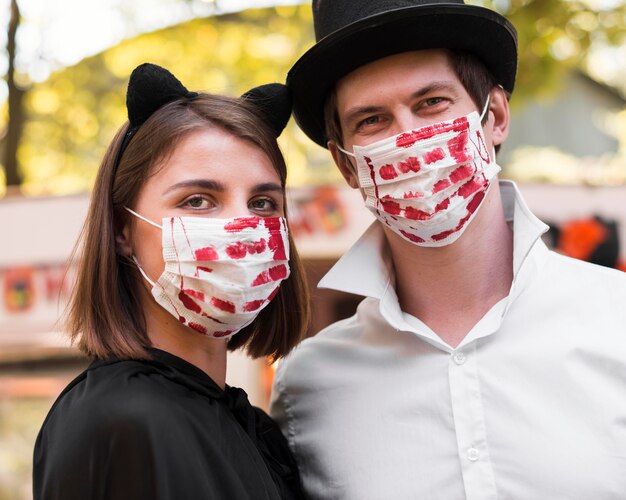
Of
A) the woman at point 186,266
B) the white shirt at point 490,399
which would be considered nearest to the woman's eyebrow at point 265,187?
the woman at point 186,266

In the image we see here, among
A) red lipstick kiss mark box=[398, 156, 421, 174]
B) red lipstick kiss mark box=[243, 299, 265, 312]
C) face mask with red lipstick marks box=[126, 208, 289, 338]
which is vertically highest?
red lipstick kiss mark box=[398, 156, 421, 174]

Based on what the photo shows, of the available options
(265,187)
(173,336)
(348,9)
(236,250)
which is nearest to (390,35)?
(348,9)

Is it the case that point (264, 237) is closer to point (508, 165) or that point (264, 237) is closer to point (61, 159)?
point (61, 159)

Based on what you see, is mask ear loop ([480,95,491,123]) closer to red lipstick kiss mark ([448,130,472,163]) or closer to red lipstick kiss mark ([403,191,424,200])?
red lipstick kiss mark ([448,130,472,163])

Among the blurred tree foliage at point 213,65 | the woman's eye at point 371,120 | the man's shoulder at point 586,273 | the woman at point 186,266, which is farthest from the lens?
the blurred tree foliage at point 213,65

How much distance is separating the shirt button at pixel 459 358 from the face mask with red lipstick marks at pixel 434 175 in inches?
A: 15.9

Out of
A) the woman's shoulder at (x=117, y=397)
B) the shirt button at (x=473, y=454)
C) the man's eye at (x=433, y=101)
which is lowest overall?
the shirt button at (x=473, y=454)

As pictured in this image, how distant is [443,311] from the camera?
2.94 meters

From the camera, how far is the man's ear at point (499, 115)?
3059 mm

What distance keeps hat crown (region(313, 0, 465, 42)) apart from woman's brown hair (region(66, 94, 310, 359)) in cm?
45

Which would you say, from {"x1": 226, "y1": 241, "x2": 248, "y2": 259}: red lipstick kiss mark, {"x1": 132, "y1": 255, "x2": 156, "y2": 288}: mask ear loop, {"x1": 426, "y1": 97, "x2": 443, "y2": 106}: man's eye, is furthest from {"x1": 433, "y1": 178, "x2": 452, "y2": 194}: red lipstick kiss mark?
{"x1": 132, "y1": 255, "x2": 156, "y2": 288}: mask ear loop

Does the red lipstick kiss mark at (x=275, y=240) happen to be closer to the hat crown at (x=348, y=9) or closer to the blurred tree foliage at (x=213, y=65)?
the hat crown at (x=348, y=9)

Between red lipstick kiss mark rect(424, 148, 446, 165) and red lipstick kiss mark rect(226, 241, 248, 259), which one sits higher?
red lipstick kiss mark rect(424, 148, 446, 165)

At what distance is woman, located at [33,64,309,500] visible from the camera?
2332 millimetres
